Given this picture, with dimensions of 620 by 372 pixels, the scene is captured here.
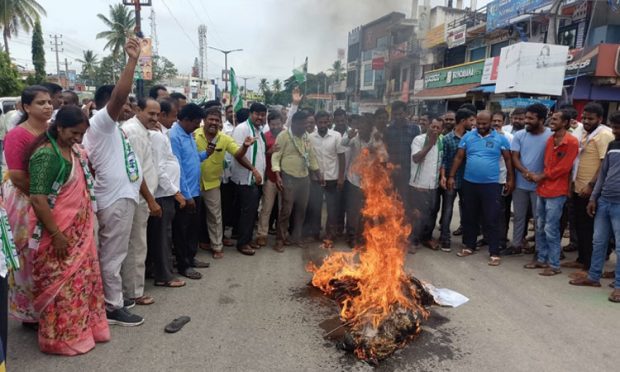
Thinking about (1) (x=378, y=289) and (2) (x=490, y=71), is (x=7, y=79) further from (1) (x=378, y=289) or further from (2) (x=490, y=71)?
(1) (x=378, y=289)

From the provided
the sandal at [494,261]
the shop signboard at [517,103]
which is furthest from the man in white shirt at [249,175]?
the shop signboard at [517,103]

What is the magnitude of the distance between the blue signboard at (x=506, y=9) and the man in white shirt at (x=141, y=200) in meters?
18.4

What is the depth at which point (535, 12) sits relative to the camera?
706 inches

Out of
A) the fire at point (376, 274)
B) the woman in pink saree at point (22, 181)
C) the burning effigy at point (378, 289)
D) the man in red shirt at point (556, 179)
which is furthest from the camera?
the man in red shirt at point (556, 179)

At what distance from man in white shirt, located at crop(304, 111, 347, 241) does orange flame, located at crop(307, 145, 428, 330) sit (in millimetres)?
626

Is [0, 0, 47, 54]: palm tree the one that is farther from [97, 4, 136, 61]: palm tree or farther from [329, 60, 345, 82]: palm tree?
[329, 60, 345, 82]: palm tree

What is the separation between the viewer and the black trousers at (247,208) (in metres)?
6.01

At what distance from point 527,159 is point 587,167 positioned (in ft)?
2.34

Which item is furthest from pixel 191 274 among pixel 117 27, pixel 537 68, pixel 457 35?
pixel 117 27

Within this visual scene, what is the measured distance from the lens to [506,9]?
19.5 m

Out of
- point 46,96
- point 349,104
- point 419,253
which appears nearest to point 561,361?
point 419,253

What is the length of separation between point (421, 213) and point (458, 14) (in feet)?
63.0

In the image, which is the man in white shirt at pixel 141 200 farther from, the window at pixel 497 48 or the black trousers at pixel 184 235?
the window at pixel 497 48

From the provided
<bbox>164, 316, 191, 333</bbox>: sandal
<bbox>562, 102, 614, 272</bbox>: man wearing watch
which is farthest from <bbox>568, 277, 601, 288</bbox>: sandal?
<bbox>164, 316, 191, 333</bbox>: sandal
